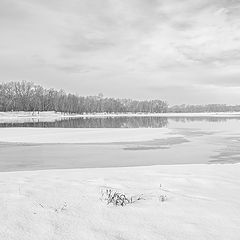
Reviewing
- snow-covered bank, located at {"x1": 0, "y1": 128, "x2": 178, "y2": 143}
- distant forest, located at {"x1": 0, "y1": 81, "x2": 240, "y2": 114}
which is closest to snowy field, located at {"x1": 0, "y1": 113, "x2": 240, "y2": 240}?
snow-covered bank, located at {"x1": 0, "y1": 128, "x2": 178, "y2": 143}

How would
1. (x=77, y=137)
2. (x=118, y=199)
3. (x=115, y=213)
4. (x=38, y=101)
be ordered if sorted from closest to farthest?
(x=115, y=213) < (x=118, y=199) < (x=77, y=137) < (x=38, y=101)

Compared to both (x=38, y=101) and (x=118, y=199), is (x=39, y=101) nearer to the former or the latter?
(x=38, y=101)

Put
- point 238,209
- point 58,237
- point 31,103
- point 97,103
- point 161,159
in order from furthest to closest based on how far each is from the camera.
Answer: point 97,103 < point 31,103 < point 161,159 < point 238,209 < point 58,237

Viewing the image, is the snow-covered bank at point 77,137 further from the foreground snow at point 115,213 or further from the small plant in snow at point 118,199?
Answer: the small plant in snow at point 118,199

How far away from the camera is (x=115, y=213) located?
174 inches

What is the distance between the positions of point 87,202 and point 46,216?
34.0 inches

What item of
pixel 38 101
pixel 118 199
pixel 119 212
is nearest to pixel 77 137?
pixel 118 199

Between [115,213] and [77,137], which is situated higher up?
[115,213]

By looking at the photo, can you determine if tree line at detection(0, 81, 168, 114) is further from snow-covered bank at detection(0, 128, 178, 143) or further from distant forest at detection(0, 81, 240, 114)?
snow-covered bank at detection(0, 128, 178, 143)

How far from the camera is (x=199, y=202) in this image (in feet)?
16.8

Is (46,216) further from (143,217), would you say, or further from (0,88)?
(0,88)

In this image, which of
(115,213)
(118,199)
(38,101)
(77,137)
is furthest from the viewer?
(38,101)

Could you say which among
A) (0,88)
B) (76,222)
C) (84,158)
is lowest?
(84,158)

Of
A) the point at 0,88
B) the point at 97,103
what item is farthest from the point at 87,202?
the point at 97,103
